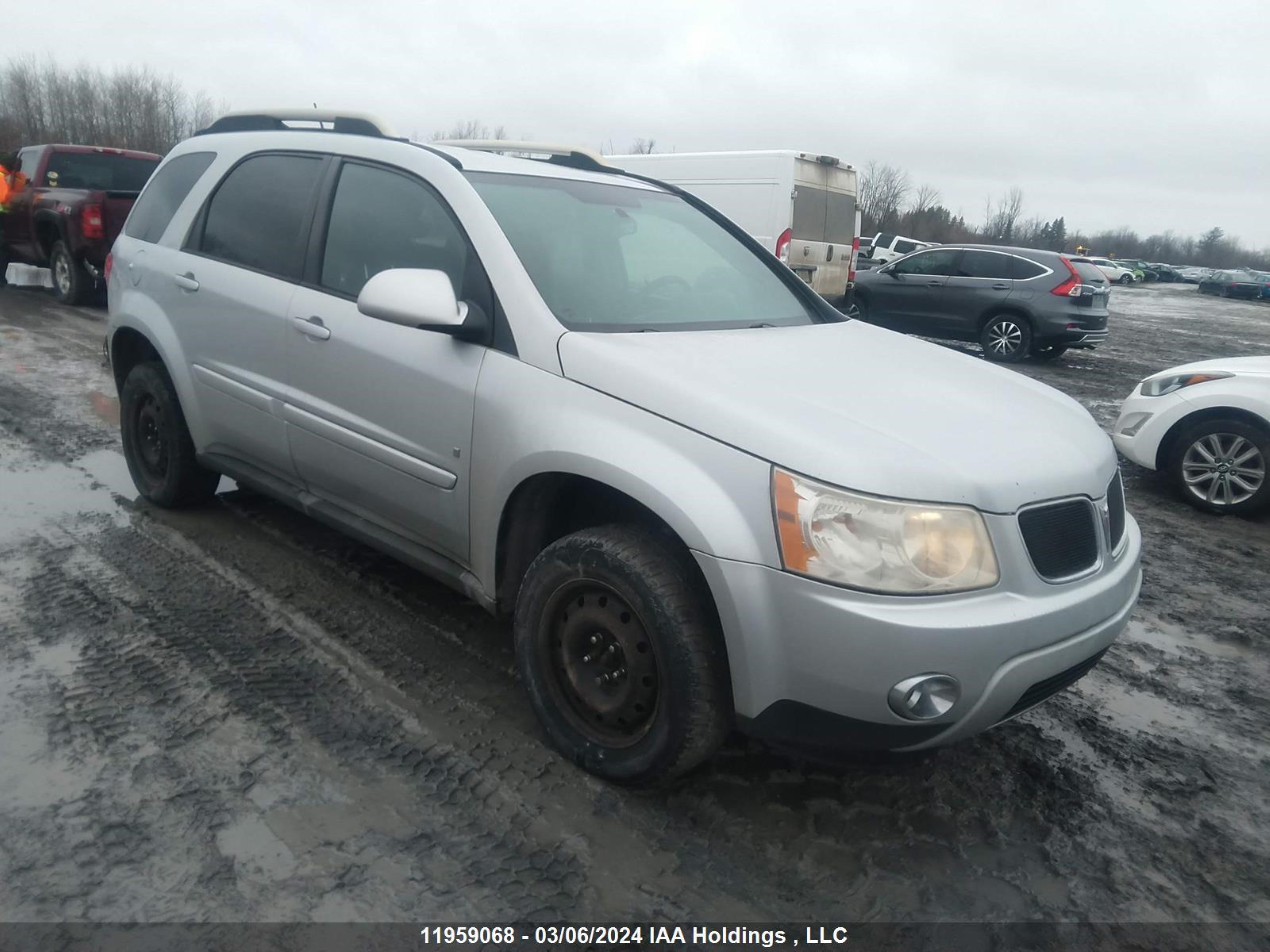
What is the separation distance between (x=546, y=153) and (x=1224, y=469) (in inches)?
190

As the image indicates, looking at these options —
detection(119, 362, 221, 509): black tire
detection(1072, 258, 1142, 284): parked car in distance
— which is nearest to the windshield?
detection(119, 362, 221, 509): black tire

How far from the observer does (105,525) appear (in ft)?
15.4

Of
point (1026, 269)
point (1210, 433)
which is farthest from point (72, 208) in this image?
point (1026, 269)

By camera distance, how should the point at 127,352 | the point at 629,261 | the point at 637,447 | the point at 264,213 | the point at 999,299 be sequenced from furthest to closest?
the point at 999,299, the point at 127,352, the point at 264,213, the point at 629,261, the point at 637,447

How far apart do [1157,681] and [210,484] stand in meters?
4.38

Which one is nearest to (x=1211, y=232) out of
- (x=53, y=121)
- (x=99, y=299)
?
(x=53, y=121)

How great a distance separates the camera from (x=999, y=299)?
14.1 meters

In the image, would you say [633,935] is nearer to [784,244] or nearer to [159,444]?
[159,444]

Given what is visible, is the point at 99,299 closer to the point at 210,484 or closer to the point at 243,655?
the point at 210,484

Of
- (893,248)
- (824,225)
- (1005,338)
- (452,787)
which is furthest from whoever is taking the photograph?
(893,248)

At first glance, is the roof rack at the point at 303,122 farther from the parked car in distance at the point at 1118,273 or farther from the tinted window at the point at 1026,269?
the parked car in distance at the point at 1118,273

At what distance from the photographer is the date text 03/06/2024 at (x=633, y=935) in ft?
7.58

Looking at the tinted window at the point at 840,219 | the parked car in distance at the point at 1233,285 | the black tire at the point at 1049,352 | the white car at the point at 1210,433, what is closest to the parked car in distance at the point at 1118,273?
the parked car in distance at the point at 1233,285

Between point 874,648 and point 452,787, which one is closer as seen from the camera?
point 874,648
